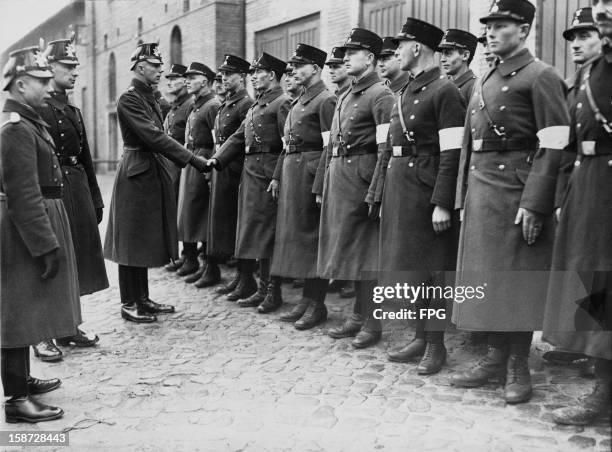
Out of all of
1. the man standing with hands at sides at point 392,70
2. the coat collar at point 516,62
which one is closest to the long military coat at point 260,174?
the man standing with hands at sides at point 392,70

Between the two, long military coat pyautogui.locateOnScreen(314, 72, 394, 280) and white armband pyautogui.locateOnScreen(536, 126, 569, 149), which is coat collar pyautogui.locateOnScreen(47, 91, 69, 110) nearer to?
long military coat pyautogui.locateOnScreen(314, 72, 394, 280)

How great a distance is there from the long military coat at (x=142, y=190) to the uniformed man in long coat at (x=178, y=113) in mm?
2043

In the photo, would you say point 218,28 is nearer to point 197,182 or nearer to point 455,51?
point 197,182

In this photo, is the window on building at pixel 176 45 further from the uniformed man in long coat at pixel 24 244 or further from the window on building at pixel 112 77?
the uniformed man in long coat at pixel 24 244

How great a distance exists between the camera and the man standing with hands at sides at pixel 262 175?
6527 mm

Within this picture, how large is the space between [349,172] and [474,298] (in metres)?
1.65

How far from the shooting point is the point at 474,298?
419 centimetres

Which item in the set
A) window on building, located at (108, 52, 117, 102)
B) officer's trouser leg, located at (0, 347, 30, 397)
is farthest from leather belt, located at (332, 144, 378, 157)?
window on building, located at (108, 52, 117, 102)

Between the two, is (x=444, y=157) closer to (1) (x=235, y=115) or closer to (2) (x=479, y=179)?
(2) (x=479, y=179)

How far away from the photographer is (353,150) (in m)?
5.45

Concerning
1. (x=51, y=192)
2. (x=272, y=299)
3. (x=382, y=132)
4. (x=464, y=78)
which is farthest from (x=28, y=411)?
(x=464, y=78)

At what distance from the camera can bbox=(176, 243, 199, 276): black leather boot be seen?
325 inches

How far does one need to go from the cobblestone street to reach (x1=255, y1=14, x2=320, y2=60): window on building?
7626 mm

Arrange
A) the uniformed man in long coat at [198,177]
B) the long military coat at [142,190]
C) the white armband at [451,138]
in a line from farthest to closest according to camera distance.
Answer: the uniformed man in long coat at [198,177]
the long military coat at [142,190]
the white armband at [451,138]
